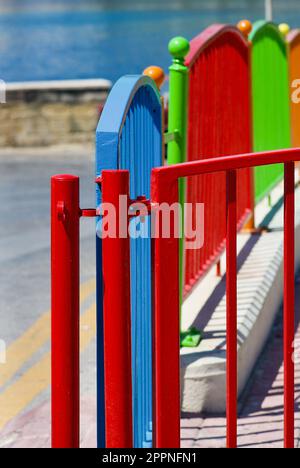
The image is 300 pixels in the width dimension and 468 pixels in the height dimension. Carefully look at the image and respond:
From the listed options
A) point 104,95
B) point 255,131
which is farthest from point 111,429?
point 104,95

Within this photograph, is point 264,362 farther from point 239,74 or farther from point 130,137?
point 130,137

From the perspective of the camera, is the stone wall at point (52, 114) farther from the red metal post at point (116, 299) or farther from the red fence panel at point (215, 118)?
the red metal post at point (116, 299)

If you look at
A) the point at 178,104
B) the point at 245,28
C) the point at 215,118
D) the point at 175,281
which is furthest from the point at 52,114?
the point at 175,281

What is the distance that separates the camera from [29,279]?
23.6 ft

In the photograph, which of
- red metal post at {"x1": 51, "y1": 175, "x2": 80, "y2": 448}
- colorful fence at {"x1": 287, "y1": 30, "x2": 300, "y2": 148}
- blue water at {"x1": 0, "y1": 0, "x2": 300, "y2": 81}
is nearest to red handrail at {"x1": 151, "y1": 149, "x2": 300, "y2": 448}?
red metal post at {"x1": 51, "y1": 175, "x2": 80, "y2": 448}

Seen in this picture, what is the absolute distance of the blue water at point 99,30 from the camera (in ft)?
172

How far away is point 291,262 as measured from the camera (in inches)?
125

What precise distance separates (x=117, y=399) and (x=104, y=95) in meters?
10.4

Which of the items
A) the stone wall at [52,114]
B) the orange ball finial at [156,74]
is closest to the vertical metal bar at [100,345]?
the orange ball finial at [156,74]

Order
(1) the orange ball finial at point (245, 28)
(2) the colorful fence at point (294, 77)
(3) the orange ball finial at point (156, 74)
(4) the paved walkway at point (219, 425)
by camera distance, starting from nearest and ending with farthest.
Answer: (4) the paved walkway at point (219, 425), (3) the orange ball finial at point (156, 74), (1) the orange ball finial at point (245, 28), (2) the colorful fence at point (294, 77)

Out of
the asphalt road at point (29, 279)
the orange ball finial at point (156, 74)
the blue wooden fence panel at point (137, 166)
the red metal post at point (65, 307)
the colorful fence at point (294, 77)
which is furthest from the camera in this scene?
the colorful fence at point (294, 77)

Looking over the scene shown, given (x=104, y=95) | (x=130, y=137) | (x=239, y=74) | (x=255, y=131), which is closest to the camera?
(x=130, y=137)

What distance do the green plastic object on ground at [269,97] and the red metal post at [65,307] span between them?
397 cm

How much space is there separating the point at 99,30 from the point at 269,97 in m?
73.7
